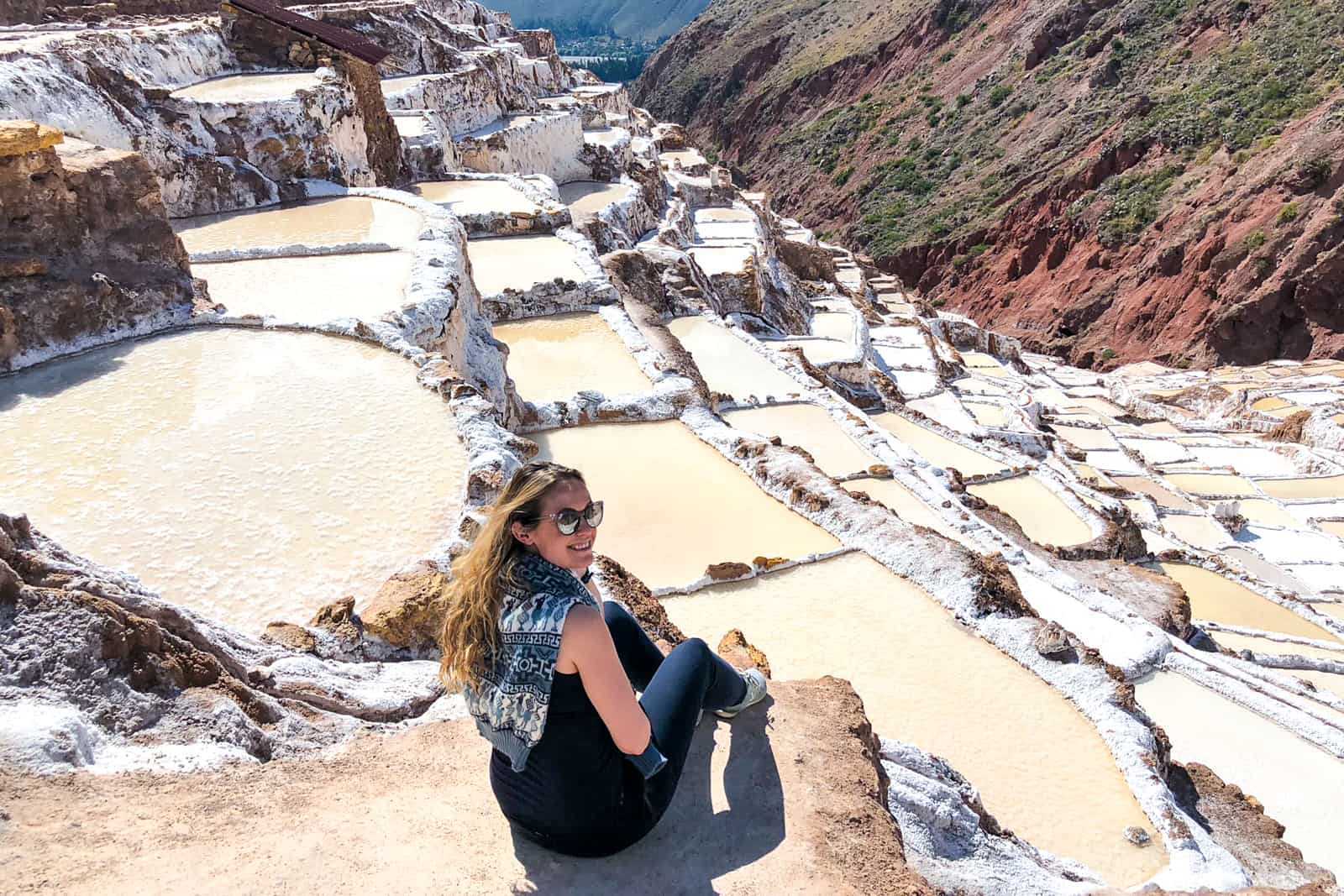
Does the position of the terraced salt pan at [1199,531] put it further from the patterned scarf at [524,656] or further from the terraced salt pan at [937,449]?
the patterned scarf at [524,656]

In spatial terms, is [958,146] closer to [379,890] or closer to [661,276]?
[661,276]

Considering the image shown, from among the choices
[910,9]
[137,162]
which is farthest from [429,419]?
[910,9]

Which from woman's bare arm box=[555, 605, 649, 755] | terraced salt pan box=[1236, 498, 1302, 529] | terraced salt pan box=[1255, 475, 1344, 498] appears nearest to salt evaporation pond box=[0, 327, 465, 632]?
woman's bare arm box=[555, 605, 649, 755]

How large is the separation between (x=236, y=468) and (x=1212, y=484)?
1659cm

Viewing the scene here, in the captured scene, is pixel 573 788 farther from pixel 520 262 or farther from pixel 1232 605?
pixel 1232 605

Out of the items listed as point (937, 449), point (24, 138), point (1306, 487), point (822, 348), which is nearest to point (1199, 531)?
point (1306, 487)

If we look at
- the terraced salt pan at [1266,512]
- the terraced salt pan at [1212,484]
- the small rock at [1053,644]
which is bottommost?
the terraced salt pan at [1212,484]

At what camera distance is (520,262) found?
1139 cm

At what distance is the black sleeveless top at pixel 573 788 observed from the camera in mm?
2488

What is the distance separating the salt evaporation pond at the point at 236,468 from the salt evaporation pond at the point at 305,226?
282cm

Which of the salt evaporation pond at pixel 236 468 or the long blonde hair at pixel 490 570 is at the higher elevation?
the long blonde hair at pixel 490 570

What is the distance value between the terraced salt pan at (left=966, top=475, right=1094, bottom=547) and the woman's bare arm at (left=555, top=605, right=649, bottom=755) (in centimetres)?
892

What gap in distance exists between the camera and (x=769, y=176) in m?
50.3

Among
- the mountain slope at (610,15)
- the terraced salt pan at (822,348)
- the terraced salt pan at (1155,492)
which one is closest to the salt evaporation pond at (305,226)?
the terraced salt pan at (822,348)
